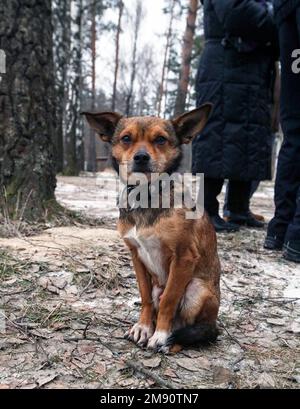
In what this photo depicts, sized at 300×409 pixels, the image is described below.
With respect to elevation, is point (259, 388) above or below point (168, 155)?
below

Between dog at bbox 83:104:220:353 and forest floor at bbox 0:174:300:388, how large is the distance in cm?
14

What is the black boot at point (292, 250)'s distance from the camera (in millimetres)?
4094

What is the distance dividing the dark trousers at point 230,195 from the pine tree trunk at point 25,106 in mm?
1911

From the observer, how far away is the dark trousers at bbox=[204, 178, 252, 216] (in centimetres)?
523

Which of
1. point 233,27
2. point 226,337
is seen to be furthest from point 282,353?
point 233,27

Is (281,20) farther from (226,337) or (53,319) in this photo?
(53,319)

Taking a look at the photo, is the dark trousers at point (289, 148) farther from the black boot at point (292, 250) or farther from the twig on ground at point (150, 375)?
the twig on ground at point (150, 375)

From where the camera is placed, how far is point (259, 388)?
2062 mm

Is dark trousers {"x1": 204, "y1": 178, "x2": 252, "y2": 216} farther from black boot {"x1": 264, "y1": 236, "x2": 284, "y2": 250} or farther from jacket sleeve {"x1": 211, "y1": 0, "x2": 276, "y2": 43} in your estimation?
jacket sleeve {"x1": 211, "y1": 0, "x2": 276, "y2": 43}

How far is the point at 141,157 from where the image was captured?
8.20 feet

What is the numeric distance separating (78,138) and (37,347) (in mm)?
14986

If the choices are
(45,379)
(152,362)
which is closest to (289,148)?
(152,362)

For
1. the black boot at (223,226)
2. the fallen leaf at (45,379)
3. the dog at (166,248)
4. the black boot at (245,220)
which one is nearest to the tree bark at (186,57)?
the black boot at (245,220)
